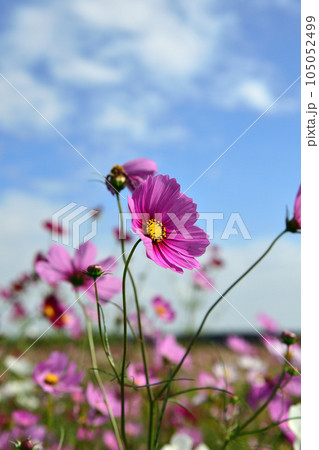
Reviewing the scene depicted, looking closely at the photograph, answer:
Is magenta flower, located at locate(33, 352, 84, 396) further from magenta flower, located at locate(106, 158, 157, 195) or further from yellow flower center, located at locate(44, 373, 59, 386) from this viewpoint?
magenta flower, located at locate(106, 158, 157, 195)

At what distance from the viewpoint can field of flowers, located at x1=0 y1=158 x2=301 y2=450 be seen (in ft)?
1.60

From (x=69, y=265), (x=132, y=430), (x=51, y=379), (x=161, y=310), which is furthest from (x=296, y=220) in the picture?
(x=161, y=310)

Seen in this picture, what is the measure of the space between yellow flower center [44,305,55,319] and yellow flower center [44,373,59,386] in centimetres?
42

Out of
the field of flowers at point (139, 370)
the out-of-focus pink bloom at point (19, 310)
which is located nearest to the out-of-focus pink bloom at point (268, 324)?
the field of flowers at point (139, 370)

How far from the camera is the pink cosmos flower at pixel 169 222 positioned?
0.48 meters

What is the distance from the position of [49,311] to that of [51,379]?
18.3 inches

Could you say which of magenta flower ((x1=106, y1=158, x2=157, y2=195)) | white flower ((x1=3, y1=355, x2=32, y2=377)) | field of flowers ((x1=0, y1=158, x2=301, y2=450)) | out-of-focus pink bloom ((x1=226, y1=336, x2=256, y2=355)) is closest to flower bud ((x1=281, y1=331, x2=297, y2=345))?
field of flowers ((x1=0, y1=158, x2=301, y2=450))

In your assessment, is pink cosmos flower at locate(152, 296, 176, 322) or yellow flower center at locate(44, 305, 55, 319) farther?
pink cosmos flower at locate(152, 296, 176, 322)

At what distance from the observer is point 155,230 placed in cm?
50
